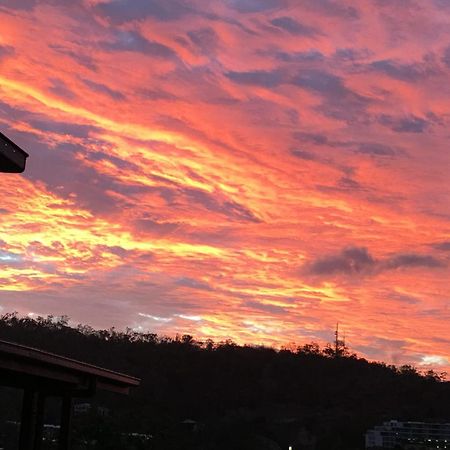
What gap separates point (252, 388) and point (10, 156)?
354ft

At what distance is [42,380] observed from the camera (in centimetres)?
1391

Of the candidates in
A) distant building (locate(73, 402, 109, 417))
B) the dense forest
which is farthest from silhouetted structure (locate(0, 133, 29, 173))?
the dense forest

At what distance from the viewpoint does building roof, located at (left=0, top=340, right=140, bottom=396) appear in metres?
10.5

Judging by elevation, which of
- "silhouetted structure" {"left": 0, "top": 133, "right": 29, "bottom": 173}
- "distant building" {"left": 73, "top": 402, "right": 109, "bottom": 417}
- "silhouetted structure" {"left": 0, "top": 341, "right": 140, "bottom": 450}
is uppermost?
"silhouetted structure" {"left": 0, "top": 133, "right": 29, "bottom": 173}

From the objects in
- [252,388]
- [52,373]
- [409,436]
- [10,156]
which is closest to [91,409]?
[409,436]

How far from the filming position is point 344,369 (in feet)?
412

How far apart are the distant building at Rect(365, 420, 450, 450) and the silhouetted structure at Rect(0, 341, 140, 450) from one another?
63292 mm

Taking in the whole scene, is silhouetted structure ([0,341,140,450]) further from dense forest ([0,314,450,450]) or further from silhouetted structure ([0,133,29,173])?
dense forest ([0,314,450,450])

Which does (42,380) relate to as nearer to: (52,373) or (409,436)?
(52,373)

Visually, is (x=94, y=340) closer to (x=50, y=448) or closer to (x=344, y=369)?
(x=344, y=369)

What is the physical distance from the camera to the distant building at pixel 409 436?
80250 millimetres

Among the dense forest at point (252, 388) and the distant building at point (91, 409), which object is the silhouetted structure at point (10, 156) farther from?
the dense forest at point (252, 388)

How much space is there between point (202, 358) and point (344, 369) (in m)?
23.5

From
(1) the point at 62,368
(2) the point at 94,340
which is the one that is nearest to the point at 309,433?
(2) the point at 94,340
